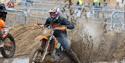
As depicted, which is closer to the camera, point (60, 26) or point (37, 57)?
Result: point (37, 57)

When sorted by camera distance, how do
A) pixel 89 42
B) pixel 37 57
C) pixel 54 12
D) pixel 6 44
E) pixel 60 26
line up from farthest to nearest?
pixel 89 42 → pixel 6 44 → pixel 60 26 → pixel 54 12 → pixel 37 57

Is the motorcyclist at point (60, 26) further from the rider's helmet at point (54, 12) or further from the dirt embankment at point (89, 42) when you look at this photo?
the dirt embankment at point (89, 42)

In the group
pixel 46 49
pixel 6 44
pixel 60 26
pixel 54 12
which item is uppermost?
pixel 54 12

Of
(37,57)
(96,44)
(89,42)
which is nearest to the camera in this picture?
(37,57)

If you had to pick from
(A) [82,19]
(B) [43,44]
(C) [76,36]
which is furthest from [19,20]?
(B) [43,44]

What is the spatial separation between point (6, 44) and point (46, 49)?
214 cm

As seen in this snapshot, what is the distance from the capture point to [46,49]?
11734 mm

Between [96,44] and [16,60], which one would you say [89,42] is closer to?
[96,44]

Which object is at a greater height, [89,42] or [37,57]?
[37,57]

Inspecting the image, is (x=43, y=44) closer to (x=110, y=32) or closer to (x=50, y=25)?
(x=50, y=25)

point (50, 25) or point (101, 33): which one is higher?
point (50, 25)

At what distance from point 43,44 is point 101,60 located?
3306 mm

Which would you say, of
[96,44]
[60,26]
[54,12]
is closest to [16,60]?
[60,26]

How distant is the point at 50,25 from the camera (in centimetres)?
1206
